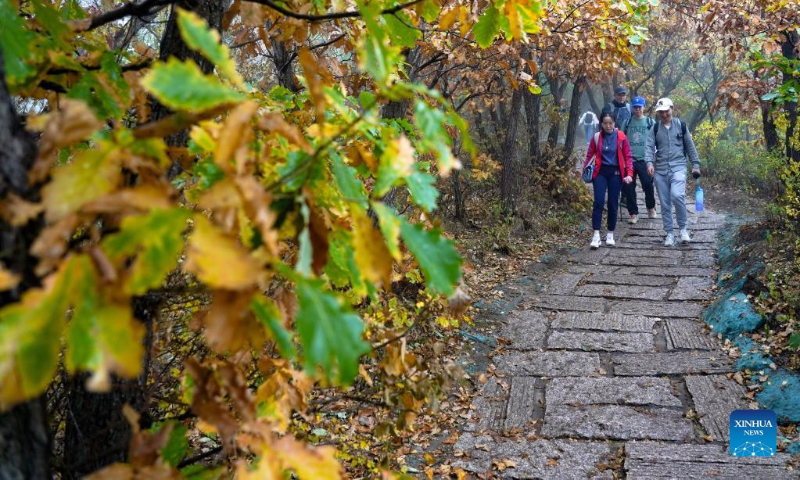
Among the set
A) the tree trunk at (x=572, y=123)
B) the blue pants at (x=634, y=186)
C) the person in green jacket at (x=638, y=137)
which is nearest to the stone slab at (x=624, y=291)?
the person in green jacket at (x=638, y=137)

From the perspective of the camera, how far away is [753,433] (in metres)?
3.63

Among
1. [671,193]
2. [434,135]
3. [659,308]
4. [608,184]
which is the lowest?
[434,135]

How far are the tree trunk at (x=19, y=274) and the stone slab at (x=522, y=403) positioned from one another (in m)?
3.61

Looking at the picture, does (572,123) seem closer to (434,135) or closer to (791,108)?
(791,108)

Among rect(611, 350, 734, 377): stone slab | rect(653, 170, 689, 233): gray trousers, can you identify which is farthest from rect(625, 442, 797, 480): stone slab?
rect(653, 170, 689, 233): gray trousers

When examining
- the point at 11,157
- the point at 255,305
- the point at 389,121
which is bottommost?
the point at 255,305

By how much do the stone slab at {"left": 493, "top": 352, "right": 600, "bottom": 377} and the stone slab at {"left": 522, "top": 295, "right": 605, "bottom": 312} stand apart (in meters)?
1.23

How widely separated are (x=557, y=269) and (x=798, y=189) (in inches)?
115

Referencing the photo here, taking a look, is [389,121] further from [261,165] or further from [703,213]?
[703,213]

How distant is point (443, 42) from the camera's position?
5.38m

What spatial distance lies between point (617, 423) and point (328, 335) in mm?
3800

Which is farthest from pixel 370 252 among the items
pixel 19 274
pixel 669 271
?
pixel 669 271

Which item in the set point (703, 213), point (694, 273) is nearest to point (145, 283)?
point (694, 273)

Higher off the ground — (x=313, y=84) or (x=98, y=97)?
(x=98, y=97)
